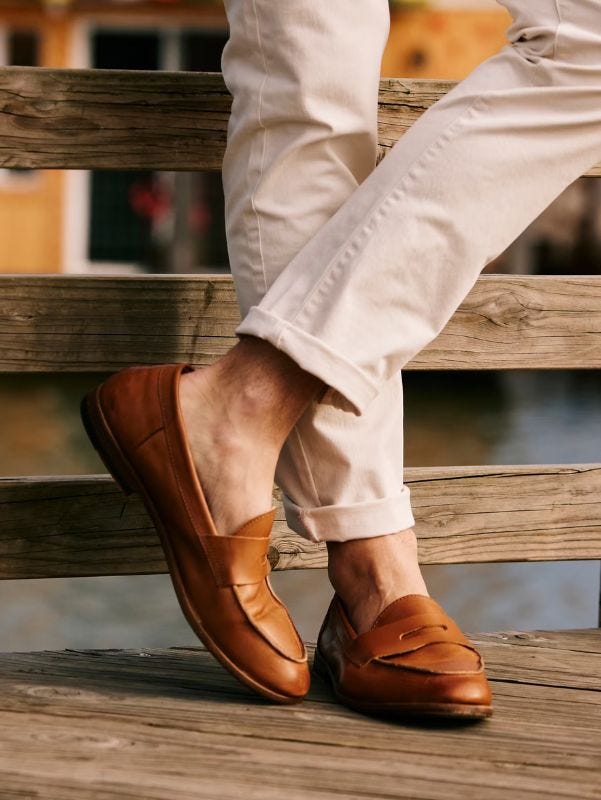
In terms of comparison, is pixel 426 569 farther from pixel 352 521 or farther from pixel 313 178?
pixel 313 178

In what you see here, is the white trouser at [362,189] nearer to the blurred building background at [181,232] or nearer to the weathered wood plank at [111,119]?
the weathered wood plank at [111,119]

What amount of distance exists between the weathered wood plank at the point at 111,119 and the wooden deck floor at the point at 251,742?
63cm

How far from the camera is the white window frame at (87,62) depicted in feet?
36.1

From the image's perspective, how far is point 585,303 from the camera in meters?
1.69

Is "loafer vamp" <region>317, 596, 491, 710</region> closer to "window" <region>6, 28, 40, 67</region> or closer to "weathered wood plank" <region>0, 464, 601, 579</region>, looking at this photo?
"weathered wood plank" <region>0, 464, 601, 579</region>

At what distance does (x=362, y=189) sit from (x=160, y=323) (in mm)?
457

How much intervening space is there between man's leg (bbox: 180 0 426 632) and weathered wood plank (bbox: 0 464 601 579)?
0.32 meters

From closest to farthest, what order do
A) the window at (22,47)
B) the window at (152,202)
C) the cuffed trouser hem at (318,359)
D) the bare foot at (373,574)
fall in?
the cuffed trouser hem at (318,359) < the bare foot at (373,574) < the window at (152,202) < the window at (22,47)

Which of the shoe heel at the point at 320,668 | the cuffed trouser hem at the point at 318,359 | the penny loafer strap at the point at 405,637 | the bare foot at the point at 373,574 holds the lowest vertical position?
the shoe heel at the point at 320,668

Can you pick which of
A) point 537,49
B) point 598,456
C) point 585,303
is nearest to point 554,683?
point 585,303

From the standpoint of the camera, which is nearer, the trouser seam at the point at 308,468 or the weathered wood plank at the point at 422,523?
the trouser seam at the point at 308,468

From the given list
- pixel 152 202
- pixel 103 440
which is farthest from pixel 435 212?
pixel 152 202

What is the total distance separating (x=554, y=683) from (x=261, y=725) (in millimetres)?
376

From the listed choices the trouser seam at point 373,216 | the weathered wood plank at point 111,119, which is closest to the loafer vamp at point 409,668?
the trouser seam at point 373,216
